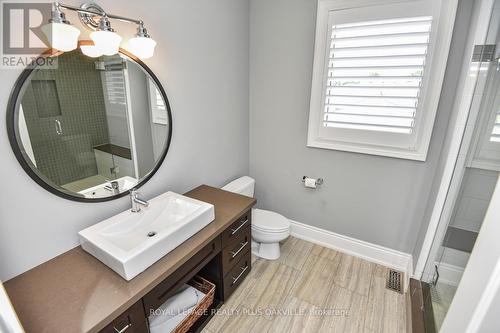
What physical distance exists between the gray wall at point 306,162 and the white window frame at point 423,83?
0.06m

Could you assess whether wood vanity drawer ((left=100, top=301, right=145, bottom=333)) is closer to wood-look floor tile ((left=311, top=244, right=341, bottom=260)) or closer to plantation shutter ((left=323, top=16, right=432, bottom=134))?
wood-look floor tile ((left=311, top=244, right=341, bottom=260))

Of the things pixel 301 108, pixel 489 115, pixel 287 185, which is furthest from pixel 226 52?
pixel 489 115

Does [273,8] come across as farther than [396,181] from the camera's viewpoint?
Yes

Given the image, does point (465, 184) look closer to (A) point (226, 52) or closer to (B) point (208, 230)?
(B) point (208, 230)

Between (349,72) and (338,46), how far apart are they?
0.23 m

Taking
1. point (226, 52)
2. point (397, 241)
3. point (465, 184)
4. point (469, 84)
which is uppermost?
point (226, 52)

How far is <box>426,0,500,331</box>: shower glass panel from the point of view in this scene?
1.29 m

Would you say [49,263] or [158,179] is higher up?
[158,179]

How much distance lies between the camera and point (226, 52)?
212 cm

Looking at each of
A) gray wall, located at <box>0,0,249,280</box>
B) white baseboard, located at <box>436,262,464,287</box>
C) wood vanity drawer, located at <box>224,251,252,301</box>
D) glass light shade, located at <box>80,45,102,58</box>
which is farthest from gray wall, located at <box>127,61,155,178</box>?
white baseboard, located at <box>436,262,464,287</box>

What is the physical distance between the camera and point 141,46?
Result: 135 centimetres

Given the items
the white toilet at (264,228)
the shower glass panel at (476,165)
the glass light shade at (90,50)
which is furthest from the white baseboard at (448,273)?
the glass light shade at (90,50)

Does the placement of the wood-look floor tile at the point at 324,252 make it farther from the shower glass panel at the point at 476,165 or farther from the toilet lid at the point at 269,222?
the shower glass panel at the point at 476,165

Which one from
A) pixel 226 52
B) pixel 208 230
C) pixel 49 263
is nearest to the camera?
pixel 49 263
